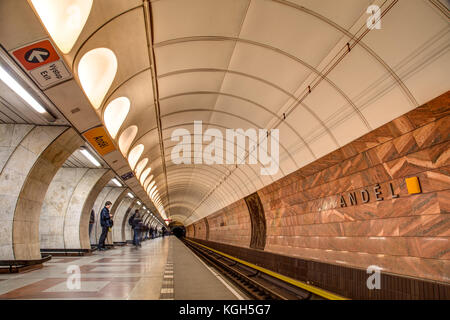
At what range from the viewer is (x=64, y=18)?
477 cm

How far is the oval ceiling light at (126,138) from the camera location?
32.8ft

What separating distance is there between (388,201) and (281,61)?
3887mm

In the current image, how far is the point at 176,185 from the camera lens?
25047mm

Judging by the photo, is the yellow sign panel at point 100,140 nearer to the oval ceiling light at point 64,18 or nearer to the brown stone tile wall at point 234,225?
the oval ceiling light at point 64,18

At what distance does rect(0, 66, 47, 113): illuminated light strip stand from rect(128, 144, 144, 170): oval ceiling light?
576cm

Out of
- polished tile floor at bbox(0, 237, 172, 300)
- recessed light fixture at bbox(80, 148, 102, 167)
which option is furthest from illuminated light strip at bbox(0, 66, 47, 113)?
recessed light fixture at bbox(80, 148, 102, 167)

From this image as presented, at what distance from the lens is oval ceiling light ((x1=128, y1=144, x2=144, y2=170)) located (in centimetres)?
1224

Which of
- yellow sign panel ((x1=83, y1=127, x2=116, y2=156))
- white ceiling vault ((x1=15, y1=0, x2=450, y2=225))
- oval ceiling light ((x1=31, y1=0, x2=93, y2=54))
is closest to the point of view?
oval ceiling light ((x1=31, y1=0, x2=93, y2=54))

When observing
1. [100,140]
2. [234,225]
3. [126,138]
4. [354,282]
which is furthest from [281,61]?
[234,225]

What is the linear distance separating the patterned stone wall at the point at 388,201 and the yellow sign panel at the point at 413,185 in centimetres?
8

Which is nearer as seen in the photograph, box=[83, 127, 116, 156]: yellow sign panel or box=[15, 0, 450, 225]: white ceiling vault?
box=[15, 0, 450, 225]: white ceiling vault

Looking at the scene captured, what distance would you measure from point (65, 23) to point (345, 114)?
5.83 metres

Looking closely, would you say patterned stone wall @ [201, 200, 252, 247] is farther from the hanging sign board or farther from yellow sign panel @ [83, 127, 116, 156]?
the hanging sign board

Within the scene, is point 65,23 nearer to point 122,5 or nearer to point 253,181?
point 122,5
